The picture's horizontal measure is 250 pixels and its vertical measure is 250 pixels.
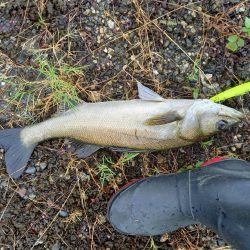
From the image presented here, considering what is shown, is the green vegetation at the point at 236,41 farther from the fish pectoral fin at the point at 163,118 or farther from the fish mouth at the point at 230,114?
the fish pectoral fin at the point at 163,118

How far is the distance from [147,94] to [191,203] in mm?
871

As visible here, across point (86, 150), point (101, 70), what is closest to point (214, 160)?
point (86, 150)

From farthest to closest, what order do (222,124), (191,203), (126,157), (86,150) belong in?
(126,157), (86,150), (191,203), (222,124)

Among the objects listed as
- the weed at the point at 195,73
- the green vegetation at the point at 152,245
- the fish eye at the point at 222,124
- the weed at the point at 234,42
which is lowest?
the green vegetation at the point at 152,245

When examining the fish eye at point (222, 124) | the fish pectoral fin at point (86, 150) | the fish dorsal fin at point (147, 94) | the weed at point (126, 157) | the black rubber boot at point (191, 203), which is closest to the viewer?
the black rubber boot at point (191, 203)

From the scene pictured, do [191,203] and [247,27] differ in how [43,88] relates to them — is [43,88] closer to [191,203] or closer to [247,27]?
[191,203]

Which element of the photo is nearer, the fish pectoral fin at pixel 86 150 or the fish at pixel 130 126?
the fish at pixel 130 126

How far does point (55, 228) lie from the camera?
3857 mm

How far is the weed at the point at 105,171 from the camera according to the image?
3.78 meters

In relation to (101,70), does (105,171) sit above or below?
below

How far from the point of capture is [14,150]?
12.0 feet

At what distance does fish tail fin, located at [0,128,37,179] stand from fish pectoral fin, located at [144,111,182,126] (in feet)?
3.00

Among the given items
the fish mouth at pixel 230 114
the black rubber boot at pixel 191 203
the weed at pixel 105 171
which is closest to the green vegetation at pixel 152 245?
the black rubber boot at pixel 191 203

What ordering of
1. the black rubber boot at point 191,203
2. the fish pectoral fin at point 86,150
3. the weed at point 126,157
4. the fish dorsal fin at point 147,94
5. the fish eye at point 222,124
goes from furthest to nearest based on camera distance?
the weed at point 126,157, the fish pectoral fin at point 86,150, the fish dorsal fin at point 147,94, the fish eye at point 222,124, the black rubber boot at point 191,203
